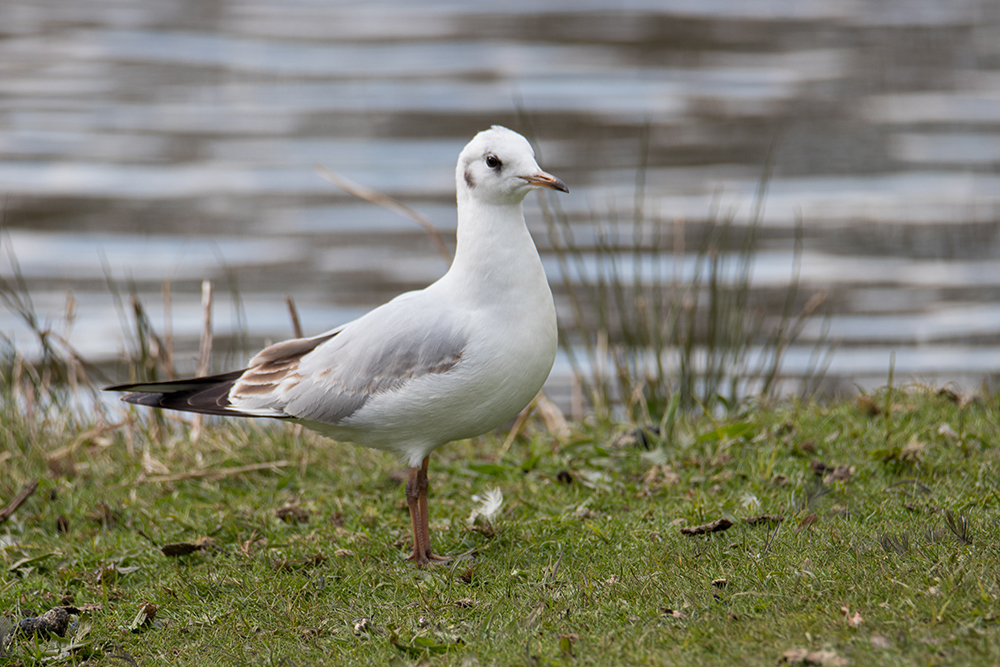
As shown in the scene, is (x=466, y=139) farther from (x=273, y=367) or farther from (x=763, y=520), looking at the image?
(x=763, y=520)

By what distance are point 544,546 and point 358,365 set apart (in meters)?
1.05

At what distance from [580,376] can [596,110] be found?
7593mm

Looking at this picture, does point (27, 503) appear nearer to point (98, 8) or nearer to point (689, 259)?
point (689, 259)

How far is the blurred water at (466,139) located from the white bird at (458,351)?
14.4 ft

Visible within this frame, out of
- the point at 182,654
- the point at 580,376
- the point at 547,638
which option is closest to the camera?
the point at 547,638

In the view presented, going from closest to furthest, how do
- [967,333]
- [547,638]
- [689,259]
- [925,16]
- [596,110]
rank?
[547,638] → [967,333] → [689,259] → [596,110] → [925,16]

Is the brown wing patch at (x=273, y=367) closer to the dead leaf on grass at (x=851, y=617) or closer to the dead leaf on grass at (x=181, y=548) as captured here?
the dead leaf on grass at (x=181, y=548)

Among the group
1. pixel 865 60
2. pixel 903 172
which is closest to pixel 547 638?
pixel 903 172

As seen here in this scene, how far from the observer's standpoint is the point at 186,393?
4613 mm

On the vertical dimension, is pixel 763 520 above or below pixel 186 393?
below

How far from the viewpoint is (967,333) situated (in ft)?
29.0

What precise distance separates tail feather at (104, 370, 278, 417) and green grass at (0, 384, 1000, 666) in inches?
23.1

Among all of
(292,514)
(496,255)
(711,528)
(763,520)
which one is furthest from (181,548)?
(763,520)

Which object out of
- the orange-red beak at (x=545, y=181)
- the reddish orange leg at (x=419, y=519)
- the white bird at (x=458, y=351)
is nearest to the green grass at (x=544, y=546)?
the reddish orange leg at (x=419, y=519)
